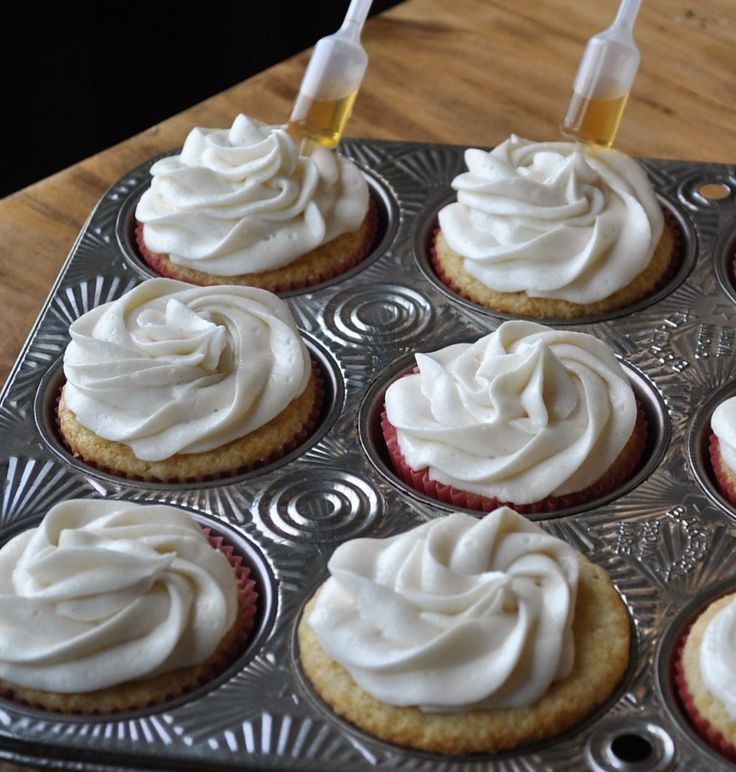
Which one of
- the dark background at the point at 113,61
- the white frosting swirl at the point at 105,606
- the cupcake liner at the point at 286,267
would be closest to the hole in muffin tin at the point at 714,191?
the cupcake liner at the point at 286,267

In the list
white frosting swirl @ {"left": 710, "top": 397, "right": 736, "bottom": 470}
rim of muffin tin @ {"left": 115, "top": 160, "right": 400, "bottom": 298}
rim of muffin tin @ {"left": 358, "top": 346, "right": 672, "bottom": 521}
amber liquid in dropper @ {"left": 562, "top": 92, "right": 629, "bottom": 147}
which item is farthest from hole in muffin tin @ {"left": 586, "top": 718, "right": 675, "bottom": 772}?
amber liquid in dropper @ {"left": 562, "top": 92, "right": 629, "bottom": 147}

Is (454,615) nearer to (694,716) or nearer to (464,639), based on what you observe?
(464,639)

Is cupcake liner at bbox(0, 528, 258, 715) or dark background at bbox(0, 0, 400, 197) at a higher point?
cupcake liner at bbox(0, 528, 258, 715)

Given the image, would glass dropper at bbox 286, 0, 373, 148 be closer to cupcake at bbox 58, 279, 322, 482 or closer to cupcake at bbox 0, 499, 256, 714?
cupcake at bbox 58, 279, 322, 482

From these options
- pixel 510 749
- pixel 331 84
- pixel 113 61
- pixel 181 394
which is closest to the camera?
pixel 510 749

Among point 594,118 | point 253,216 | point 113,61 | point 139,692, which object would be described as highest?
point 594,118

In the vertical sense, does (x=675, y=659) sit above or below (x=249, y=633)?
above

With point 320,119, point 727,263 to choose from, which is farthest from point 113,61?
point 727,263
